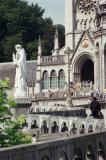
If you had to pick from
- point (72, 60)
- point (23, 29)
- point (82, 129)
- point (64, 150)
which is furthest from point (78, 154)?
point (23, 29)

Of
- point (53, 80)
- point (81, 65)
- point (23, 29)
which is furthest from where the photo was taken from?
point (23, 29)

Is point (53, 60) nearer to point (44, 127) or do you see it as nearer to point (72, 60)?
point (72, 60)

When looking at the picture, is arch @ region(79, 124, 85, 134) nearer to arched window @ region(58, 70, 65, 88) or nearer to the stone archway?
the stone archway

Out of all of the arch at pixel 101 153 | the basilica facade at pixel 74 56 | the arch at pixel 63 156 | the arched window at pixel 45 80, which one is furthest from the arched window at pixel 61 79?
the arch at pixel 63 156

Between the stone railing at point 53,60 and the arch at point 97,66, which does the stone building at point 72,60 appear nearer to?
the stone railing at point 53,60

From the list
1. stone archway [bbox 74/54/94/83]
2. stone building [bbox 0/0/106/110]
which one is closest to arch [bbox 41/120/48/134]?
stone building [bbox 0/0/106/110]

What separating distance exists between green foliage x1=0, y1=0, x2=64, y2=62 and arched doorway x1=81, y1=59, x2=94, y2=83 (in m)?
25.3

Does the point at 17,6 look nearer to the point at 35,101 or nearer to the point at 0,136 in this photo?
the point at 35,101

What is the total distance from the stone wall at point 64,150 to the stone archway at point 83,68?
53.6 meters

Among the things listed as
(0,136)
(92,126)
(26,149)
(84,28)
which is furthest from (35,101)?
(26,149)

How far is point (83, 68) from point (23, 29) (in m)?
37.2

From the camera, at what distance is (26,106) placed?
1382 inches

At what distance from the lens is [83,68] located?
75.5m

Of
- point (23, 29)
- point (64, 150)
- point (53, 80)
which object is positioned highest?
point (23, 29)
